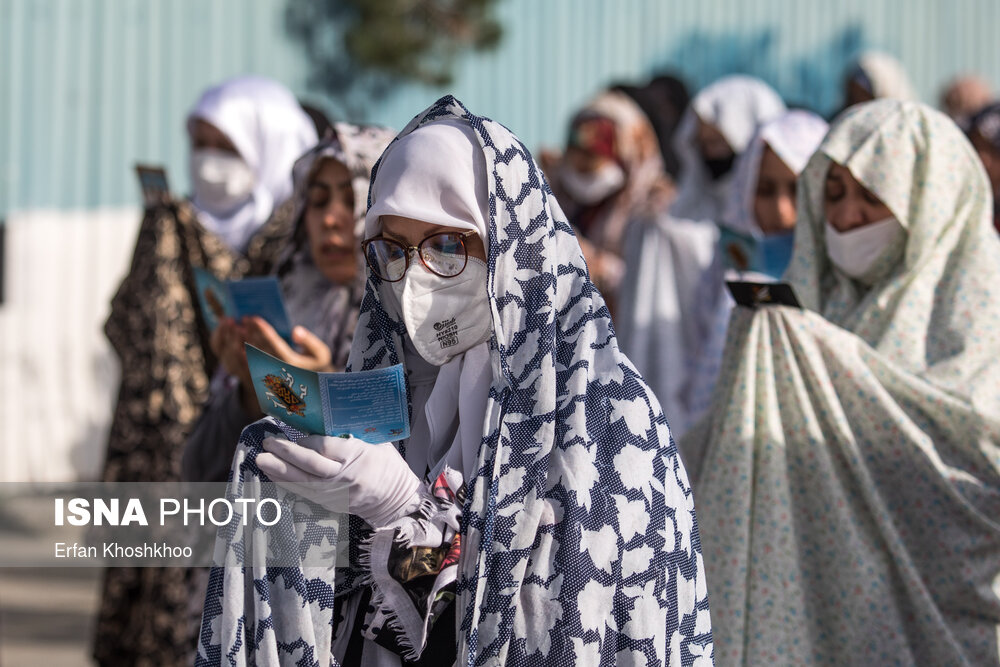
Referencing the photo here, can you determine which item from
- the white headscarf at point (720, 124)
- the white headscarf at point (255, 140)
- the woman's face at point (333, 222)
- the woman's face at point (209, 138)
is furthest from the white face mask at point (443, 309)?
the white headscarf at point (720, 124)

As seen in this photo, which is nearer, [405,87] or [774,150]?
[774,150]

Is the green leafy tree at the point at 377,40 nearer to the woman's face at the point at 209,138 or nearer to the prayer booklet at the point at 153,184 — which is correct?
the woman's face at the point at 209,138

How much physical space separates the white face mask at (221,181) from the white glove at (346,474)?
272 centimetres

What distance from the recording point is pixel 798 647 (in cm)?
265

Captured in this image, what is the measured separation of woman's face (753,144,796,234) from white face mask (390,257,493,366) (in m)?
2.32

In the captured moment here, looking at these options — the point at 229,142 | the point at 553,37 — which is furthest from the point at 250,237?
the point at 553,37

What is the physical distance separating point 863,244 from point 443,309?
1372 mm

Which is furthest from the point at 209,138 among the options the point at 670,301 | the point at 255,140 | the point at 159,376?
the point at 670,301

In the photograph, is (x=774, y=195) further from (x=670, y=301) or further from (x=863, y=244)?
(x=863, y=244)

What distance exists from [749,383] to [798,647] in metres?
0.57

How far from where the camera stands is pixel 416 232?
82.8 inches

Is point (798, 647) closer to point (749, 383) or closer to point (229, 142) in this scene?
point (749, 383)

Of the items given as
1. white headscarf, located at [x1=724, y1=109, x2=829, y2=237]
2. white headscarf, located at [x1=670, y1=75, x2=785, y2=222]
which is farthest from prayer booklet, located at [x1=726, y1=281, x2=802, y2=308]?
white headscarf, located at [x1=670, y1=75, x2=785, y2=222]

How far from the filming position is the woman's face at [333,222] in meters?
3.25
